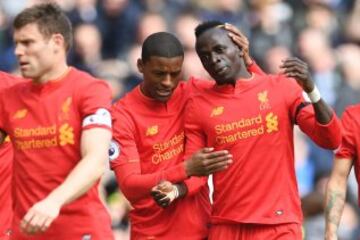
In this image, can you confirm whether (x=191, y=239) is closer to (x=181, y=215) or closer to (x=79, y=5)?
(x=181, y=215)

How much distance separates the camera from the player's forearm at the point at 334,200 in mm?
11383

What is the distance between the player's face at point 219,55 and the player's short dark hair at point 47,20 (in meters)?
1.21

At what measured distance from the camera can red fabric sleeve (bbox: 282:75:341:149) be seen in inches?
421

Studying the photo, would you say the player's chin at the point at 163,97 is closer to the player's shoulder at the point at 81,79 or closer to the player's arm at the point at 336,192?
the player's shoulder at the point at 81,79

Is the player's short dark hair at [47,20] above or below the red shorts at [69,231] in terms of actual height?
above

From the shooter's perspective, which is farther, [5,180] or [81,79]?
[5,180]

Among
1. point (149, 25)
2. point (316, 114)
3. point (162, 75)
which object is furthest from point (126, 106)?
point (149, 25)

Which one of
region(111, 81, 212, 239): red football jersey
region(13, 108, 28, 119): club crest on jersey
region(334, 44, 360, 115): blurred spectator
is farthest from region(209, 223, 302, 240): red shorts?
region(334, 44, 360, 115): blurred spectator

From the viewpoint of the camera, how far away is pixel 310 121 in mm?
10805

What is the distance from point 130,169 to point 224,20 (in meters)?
7.81

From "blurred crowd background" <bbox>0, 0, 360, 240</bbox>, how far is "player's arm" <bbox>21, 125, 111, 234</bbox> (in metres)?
7.67

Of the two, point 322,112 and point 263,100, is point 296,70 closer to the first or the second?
point 322,112

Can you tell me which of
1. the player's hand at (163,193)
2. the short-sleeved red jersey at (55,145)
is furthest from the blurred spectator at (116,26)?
the short-sleeved red jersey at (55,145)

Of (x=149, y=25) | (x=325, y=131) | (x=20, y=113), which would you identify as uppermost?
(x=20, y=113)
